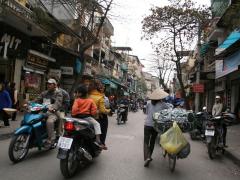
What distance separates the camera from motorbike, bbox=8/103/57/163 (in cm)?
731

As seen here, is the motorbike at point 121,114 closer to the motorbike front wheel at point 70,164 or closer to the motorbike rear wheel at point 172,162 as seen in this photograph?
the motorbike rear wheel at point 172,162

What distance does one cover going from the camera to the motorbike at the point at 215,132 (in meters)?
9.37

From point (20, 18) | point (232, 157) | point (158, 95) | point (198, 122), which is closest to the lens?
point (158, 95)

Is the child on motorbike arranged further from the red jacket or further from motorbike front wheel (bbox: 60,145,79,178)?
motorbike front wheel (bbox: 60,145,79,178)

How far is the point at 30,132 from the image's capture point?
7.58 meters

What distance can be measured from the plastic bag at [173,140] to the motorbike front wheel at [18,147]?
2727 mm

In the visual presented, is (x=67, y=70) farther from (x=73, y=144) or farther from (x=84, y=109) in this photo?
(x=73, y=144)

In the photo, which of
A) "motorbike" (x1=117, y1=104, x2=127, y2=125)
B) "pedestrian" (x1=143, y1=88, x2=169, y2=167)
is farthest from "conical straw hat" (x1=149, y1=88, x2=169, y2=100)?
"motorbike" (x1=117, y1=104, x2=127, y2=125)

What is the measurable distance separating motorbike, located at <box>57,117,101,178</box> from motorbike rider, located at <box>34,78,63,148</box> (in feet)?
4.41

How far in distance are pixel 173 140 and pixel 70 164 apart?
6.77 ft

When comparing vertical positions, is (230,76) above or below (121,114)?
above

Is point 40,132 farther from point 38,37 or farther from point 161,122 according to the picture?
point 38,37

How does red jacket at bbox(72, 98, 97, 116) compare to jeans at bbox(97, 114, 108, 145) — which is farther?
jeans at bbox(97, 114, 108, 145)

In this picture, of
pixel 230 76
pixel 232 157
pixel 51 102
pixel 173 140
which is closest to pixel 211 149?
pixel 232 157
